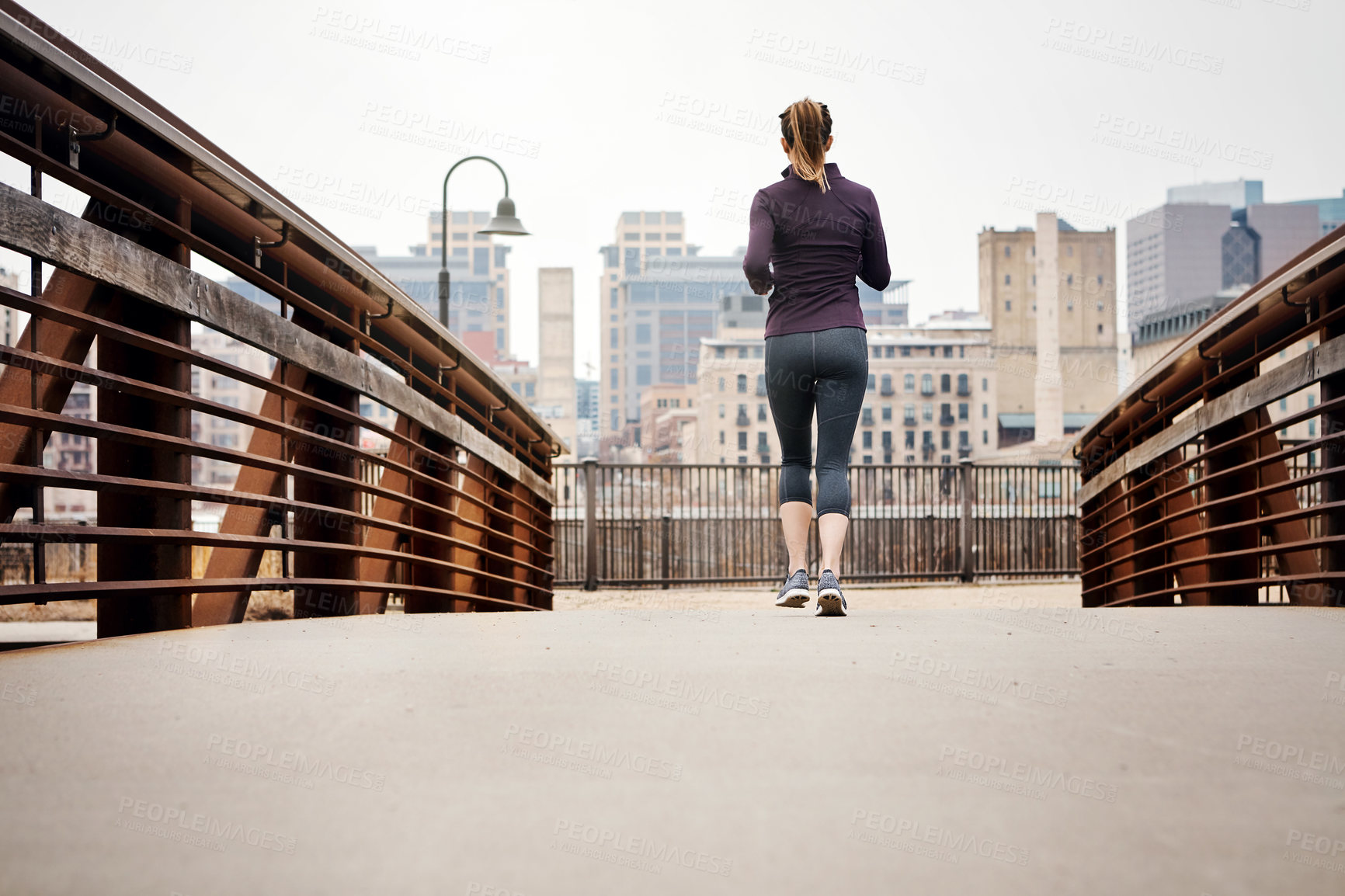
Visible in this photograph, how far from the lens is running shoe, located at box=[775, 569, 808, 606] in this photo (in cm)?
499

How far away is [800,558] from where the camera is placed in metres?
5.10

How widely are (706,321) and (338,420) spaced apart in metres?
192

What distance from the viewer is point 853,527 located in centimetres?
1408

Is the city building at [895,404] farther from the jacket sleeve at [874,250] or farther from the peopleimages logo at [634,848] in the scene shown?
the peopleimages logo at [634,848]

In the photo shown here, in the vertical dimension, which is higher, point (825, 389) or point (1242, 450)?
point (825, 389)

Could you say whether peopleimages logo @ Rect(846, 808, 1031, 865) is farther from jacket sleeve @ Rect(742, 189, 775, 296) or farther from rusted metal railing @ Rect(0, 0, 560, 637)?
jacket sleeve @ Rect(742, 189, 775, 296)

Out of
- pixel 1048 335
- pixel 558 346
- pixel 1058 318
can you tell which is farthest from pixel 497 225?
pixel 558 346

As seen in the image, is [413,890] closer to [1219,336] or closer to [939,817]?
[939,817]

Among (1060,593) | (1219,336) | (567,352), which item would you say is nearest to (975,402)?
(567,352)

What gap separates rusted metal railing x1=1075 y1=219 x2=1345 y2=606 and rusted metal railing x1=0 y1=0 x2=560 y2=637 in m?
3.83

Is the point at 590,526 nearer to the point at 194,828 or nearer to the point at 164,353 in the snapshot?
the point at 164,353

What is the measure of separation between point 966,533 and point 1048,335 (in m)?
116

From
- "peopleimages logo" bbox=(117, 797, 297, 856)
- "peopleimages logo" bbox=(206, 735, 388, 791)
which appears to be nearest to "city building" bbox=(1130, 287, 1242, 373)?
"peopleimages logo" bbox=(206, 735, 388, 791)

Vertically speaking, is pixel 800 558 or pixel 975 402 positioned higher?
pixel 975 402
